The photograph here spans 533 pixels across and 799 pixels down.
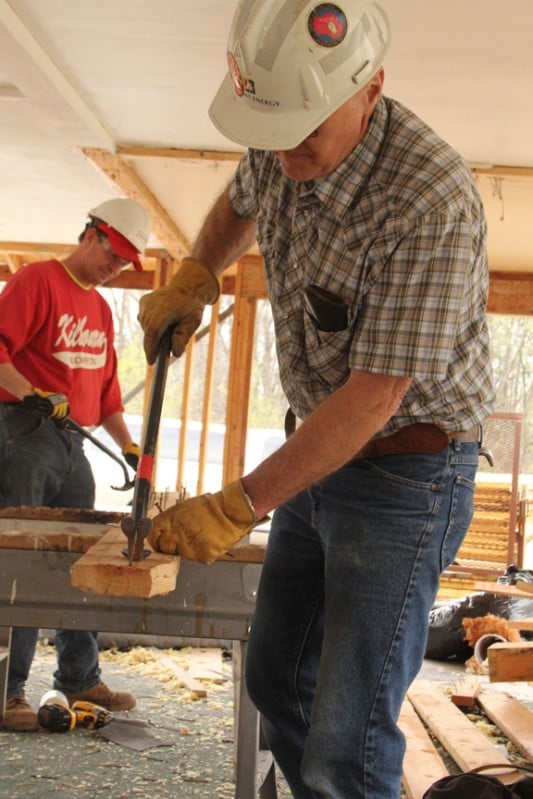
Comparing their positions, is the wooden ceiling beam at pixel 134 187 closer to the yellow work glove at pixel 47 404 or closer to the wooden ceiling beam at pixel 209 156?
the wooden ceiling beam at pixel 209 156

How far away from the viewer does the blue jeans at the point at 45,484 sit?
3.79 meters

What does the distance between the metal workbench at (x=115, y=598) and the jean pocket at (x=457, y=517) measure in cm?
60

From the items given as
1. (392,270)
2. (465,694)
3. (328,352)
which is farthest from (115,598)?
(465,694)

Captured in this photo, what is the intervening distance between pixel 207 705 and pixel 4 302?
1968mm

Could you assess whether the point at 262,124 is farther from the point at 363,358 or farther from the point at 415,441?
the point at 415,441

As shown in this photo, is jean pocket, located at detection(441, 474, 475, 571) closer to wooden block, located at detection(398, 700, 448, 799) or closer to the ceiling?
wooden block, located at detection(398, 700, 448, 799)

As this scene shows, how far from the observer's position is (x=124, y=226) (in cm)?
424

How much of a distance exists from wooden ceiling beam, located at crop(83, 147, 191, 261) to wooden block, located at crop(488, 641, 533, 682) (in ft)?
13.3

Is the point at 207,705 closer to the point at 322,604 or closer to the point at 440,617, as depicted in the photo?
the point at 440,617

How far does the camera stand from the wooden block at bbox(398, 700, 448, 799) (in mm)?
3039

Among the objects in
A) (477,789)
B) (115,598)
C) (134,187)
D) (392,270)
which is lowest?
(477,789)

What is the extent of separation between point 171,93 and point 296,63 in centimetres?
349

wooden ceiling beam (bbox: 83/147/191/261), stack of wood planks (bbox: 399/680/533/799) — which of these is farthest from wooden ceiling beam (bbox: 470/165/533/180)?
stack of wood planks (bbox: 399/680/533/799)

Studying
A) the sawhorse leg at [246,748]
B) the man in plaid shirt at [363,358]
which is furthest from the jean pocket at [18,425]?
the man in plaid shirt at [363,358]
